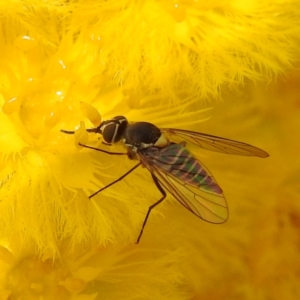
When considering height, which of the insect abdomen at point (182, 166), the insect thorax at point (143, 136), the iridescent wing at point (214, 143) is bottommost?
the iridescent wing at point (214, 143)

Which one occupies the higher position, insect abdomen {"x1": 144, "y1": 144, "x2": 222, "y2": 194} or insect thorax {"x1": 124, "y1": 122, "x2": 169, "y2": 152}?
insect thorax {"x1": 124, "y1": 122, "x2": 169, "y2": 152}

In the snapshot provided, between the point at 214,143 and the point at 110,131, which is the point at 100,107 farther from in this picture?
the point at 214,143

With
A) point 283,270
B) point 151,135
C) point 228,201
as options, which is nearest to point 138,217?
point 151,135

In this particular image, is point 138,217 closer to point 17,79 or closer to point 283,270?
point 17,79

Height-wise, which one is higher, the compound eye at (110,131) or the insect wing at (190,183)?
the compound eye at (110,131)

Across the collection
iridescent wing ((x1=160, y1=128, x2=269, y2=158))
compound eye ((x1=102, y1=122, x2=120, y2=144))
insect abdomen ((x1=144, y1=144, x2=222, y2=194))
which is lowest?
iridescent wing ((x1=160, y1=128, x2=269, y2=158))
